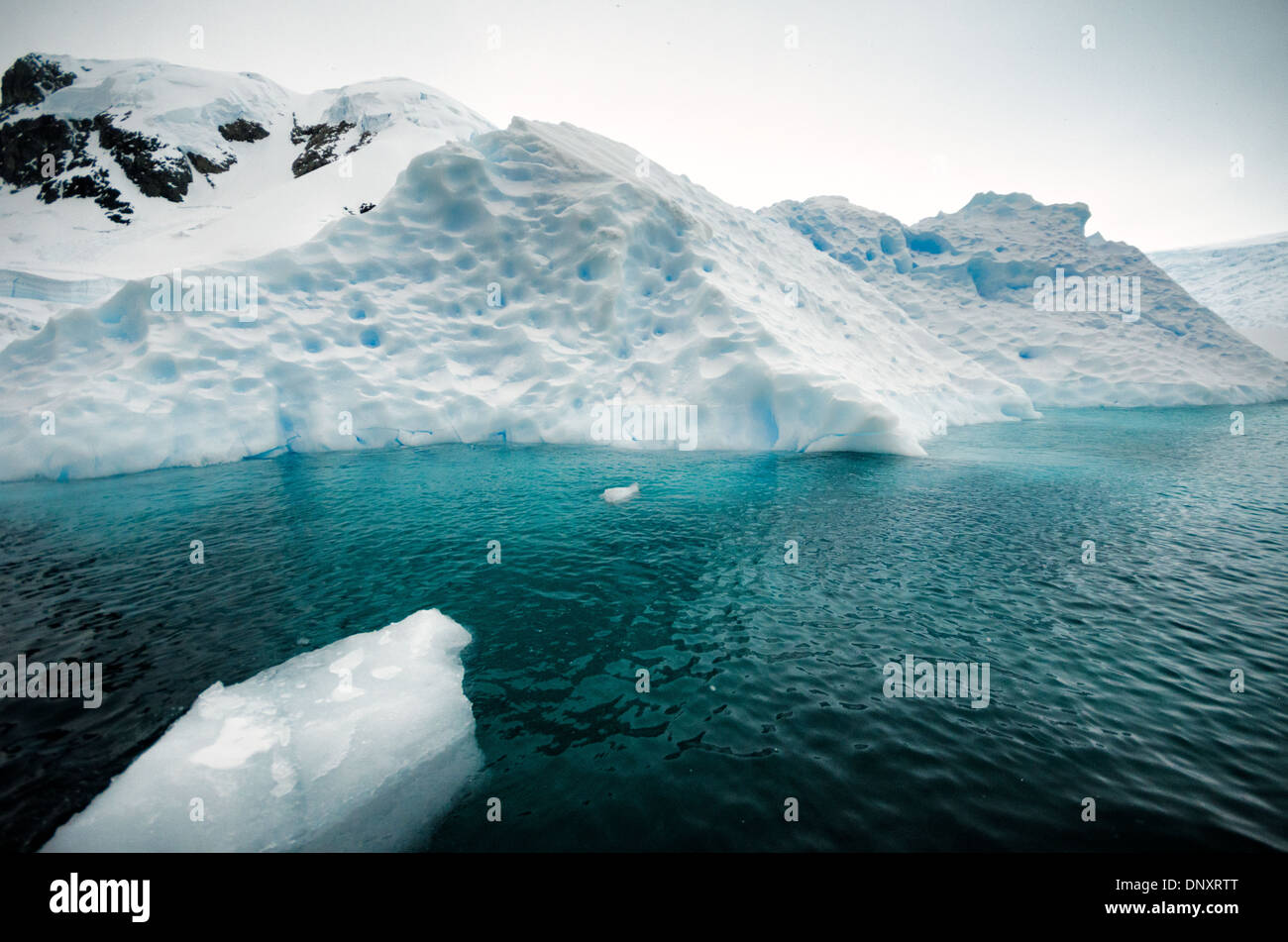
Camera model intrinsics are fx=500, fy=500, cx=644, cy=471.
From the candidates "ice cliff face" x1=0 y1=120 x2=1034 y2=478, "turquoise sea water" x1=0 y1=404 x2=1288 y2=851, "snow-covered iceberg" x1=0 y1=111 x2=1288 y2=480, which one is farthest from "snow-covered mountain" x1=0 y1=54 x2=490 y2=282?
"turquoise sea water" x1=0 y1=404 x2=1288 y2=851

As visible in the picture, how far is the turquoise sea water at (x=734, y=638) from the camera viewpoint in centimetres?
492

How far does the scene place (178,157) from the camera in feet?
183

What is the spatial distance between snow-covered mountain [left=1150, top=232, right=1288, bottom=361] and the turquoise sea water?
11116cm

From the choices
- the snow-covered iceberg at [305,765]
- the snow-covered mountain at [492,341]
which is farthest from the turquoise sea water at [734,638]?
the snow-covered mountain at [492,341]

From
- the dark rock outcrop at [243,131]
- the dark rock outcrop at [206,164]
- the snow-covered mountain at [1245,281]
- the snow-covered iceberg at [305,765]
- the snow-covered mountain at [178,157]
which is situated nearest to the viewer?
the snow-covered iceberg at [305,765]

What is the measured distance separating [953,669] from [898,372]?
31.1m

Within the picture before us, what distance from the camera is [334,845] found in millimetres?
4574

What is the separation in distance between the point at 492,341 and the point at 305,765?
2366 centimetres

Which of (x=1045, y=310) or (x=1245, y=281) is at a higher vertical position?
(x=1245, y=281)

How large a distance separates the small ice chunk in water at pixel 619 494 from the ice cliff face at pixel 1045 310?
49.5m

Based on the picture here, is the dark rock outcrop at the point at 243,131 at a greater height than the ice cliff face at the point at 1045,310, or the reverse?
the dark rock outcrop at the point at 243,131

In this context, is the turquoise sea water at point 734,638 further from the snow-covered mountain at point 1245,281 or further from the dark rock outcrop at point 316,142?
the snow-covered mountain at point 1245,281

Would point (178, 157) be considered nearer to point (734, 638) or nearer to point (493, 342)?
point (493, 342)

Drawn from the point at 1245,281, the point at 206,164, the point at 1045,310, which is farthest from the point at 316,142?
the point at 1245,281
